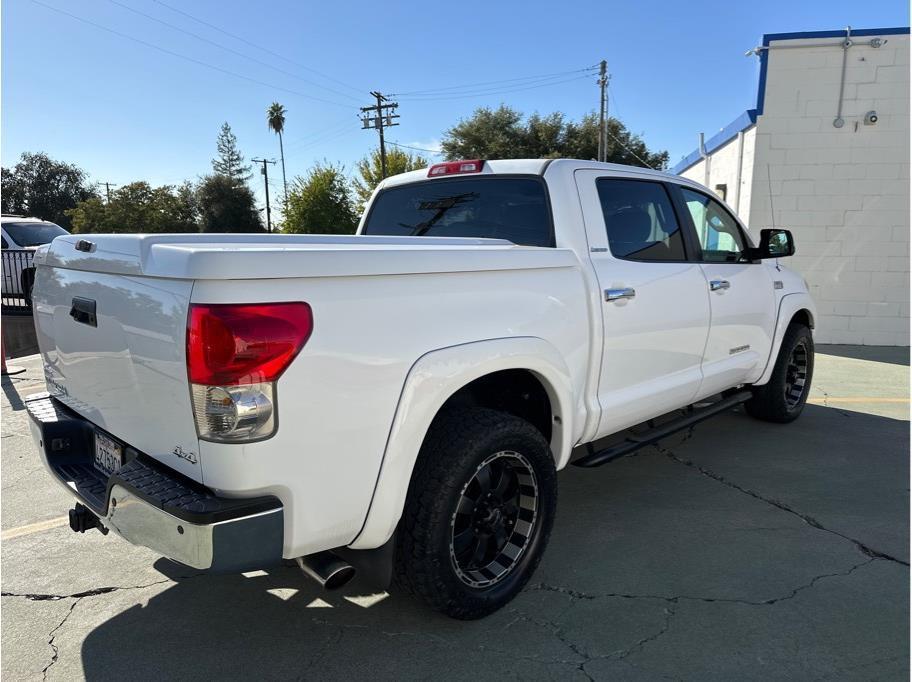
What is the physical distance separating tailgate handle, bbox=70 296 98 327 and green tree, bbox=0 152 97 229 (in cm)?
6094

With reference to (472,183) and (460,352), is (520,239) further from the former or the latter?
(460,352)

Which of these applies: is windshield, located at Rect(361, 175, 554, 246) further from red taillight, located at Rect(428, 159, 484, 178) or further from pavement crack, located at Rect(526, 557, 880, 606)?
pavement crack, located at Rect(526, 557, 880, 606)

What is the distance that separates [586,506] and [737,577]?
994 mm

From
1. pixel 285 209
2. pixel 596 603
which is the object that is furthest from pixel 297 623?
pixel 285 209

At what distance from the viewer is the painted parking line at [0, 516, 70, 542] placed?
3.46 metres

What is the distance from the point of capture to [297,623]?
104 inches

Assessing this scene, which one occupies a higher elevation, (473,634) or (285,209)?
(285,209)

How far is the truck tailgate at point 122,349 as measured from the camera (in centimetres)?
193

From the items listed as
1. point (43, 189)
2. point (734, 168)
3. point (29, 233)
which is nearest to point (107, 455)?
point (734, 168)

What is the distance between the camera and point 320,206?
149 feet

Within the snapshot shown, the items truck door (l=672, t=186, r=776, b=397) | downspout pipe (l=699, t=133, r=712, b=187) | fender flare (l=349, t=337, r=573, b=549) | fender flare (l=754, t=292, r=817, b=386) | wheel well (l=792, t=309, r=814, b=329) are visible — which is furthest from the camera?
downspout pipe (l=699, t=133, r=712, b=187)

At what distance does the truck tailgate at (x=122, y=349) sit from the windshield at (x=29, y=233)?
13.6 meters

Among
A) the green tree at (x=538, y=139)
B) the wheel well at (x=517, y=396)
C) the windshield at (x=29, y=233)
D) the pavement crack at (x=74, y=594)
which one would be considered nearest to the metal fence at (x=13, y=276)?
the windshield at (x=29, y=233)

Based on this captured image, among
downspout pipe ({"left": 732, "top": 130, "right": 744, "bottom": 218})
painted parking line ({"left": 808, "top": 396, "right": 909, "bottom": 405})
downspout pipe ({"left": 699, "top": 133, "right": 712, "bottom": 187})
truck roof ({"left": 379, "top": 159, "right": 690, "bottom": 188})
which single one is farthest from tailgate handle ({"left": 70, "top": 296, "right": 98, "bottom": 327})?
downspout pipe ({"left": 699, "top": 133, "right": 712, "bottom": 187})
